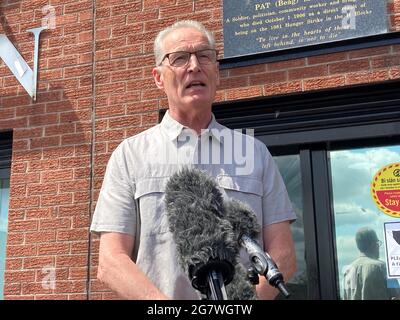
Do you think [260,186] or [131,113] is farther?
[131,113]

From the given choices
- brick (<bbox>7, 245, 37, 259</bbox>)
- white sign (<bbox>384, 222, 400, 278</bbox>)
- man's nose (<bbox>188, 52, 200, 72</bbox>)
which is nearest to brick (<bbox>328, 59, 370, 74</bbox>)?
white sign (<bbox>384, 222, 400, 278</bbox>)

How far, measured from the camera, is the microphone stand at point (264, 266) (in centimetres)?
114

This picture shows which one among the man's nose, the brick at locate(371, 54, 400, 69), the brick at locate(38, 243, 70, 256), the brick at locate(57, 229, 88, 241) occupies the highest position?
the brick at locate(371, 54, 400, 69)

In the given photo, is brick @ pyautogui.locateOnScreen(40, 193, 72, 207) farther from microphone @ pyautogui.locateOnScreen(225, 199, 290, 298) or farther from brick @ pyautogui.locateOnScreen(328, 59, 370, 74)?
microphone @ pyautogui.locateOnScreen(225, 199, 290, 298)

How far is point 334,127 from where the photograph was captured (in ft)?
11.0

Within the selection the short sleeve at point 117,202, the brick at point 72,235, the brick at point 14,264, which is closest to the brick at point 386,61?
the short sleeve at point 117,202

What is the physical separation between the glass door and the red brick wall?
55 centimetres

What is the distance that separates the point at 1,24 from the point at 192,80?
3.03m

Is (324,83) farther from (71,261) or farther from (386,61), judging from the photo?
(71,261)

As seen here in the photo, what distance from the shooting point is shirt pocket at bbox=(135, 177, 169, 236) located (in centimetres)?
161
